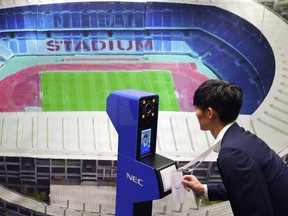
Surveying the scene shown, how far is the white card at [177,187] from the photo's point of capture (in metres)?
2.04

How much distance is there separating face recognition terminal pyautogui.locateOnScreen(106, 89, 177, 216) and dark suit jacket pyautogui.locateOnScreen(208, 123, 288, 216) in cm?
57

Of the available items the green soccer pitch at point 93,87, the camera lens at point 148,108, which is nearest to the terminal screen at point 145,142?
the camera lens at point 148,108

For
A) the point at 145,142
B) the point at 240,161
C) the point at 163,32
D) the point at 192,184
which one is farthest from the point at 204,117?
the point at 163,32

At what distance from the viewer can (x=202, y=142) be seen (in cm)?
327

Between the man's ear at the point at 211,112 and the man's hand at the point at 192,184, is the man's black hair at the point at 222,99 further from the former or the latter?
the man's hand at the point at 192,184

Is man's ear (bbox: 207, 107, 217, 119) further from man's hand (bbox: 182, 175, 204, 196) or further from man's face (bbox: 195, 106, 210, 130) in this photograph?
man's hand (bbox: 182, 175, 204, 196)

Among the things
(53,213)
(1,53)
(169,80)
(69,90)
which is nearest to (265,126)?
(169,80)

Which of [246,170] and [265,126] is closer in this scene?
[246,170]

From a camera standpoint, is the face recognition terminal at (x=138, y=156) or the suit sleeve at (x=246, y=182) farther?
the face recognition terminal at (x=138, y=156)

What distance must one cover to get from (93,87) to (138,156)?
1.19m

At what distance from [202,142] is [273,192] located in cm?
170

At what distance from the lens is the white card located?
A: 2.04m

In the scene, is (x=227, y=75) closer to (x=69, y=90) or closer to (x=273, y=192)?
(x=69, y=90)

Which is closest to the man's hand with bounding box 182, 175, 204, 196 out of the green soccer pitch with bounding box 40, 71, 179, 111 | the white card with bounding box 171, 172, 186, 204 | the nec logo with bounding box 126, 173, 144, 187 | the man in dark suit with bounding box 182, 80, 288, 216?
the white card with bounding box 171, 172, 186, 204
